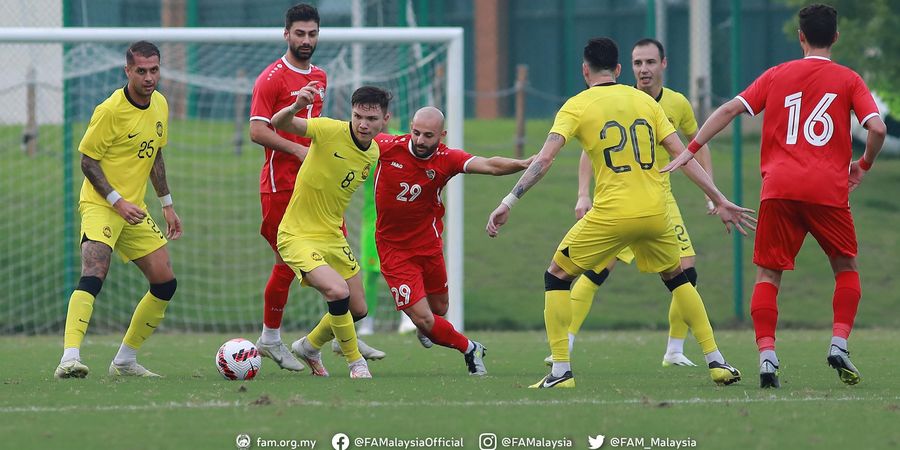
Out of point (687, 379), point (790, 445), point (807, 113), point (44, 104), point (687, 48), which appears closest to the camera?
point (790, 445)

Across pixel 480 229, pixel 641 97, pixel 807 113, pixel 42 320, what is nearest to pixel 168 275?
pixel 641 97

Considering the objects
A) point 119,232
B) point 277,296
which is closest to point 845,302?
point 277,296

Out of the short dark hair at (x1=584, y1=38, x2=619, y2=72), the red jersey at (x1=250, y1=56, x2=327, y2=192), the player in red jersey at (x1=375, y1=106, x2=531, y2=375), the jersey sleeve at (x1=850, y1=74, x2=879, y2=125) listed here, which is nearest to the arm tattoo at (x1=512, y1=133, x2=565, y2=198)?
the short dark hair at (x1=584, y1=38, x2=619, y2=72)

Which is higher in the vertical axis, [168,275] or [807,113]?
[807,113]

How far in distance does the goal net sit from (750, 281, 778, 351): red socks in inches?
214

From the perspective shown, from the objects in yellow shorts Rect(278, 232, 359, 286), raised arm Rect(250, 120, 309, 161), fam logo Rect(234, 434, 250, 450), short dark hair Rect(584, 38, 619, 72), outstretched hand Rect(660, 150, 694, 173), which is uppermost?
short dark hair Rect(584, 38, 619, 72)

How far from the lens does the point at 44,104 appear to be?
15.8 meters

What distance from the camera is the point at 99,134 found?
834 cm

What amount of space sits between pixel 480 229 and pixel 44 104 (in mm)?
5995

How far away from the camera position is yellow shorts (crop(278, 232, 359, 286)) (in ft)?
26.7

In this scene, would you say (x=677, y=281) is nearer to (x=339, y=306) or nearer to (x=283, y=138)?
(x=339, y=306)

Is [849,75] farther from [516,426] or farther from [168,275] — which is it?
[168,275]

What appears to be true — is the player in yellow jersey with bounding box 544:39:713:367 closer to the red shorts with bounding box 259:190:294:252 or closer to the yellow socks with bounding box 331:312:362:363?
the yellow socks with bounding box 331:312:362:363

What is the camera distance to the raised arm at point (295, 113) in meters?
7.55
